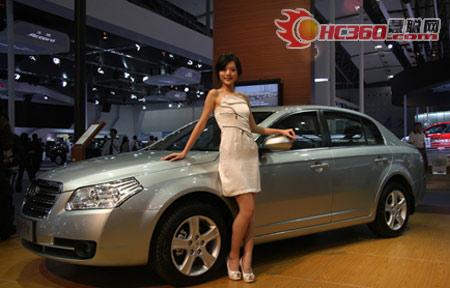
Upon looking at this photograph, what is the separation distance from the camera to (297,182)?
4.02 meters

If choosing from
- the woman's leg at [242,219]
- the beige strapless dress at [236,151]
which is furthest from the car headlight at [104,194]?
the woman's leg at [242,219]

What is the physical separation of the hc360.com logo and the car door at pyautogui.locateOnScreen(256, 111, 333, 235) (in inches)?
148

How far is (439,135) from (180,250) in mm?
16793

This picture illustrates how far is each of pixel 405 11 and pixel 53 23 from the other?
34.9ft

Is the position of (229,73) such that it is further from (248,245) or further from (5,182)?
(5,182)

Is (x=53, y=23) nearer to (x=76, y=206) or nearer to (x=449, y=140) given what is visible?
(x=76, y=206)

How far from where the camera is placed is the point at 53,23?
522 inches

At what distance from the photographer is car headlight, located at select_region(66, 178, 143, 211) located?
10.3 feet

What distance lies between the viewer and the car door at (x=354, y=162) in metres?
4.41

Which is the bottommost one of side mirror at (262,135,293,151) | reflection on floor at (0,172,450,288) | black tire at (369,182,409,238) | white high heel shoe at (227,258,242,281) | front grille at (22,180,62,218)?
reflection on floor at (0,172,450,288)

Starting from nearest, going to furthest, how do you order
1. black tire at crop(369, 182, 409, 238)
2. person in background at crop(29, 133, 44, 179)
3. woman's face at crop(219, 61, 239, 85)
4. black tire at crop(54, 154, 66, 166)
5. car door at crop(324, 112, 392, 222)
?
woman's face at crop(219, 61, 239, 85), car door at crop(324, 112, 392, 222), black tire at crop(369, 182, 409, 238), person in background at crop(29, 133, 44, 179), black tire at crop(54, 154, 66, 166)

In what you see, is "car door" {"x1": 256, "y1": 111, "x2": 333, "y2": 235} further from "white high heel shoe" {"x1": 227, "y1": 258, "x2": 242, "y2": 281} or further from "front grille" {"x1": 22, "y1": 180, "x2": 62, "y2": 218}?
"front grille" {"x1": 22, "y1": 180, "x2": 62, "y2": 218}

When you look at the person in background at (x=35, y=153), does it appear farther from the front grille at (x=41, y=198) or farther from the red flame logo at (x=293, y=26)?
the front grille at (x=41, y=198)

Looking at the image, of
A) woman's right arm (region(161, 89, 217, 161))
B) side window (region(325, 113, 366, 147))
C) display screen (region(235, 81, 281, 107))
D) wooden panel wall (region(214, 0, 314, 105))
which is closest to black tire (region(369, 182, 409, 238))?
side window (region(325, 113, 366, 147))
